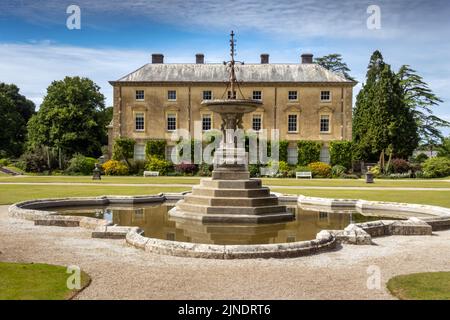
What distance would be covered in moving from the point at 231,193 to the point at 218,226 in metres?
1.64

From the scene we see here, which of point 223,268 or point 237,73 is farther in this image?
point 237,73

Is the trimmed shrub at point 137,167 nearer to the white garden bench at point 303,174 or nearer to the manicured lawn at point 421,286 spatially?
the white garden bench at point 303,174

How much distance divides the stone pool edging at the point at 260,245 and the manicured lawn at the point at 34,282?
2152 millimetres

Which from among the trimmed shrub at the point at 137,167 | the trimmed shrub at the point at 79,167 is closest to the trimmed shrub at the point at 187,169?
the trimmed shrub at the point at 137,167

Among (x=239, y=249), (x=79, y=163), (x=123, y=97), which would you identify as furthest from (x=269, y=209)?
(x=123, y=97)

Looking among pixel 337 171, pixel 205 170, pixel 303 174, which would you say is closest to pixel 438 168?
pixel 337 171

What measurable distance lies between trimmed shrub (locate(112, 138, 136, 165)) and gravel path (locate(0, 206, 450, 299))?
105ft

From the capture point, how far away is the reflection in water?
34.8 feet

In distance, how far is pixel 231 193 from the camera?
44.9 feet

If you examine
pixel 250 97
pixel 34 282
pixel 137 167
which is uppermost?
pixel 250 97

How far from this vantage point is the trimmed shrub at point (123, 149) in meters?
42.3

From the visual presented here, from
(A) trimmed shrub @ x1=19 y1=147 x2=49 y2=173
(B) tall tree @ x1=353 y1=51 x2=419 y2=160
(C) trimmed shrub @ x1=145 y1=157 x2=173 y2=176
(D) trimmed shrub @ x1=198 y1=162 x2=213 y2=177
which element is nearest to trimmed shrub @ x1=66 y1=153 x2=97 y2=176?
(A) trimmed shrub @ x1=19 y1=147 x2=49 y2=173

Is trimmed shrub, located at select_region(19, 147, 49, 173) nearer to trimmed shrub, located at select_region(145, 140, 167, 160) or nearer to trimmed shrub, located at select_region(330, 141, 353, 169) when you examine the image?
trimmed shrub, located at select_region(145, 140, 167, 160)

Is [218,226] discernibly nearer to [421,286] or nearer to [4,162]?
[421,286]
